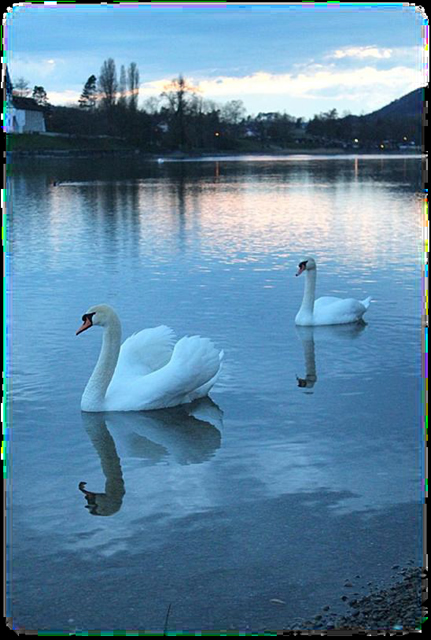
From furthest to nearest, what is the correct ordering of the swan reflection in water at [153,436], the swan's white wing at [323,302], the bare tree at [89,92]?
the bare tree at [89,92] < the swan's white wing at [323,302] < the swan reflection in water at [153,436]

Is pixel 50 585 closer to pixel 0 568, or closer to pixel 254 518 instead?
pixel 254 518

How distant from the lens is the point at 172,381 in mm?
8367

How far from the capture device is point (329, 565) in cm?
538

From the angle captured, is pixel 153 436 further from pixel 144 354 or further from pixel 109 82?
pixel 109 82

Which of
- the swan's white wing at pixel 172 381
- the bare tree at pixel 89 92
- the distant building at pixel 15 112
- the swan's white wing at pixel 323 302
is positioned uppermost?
the bare tree at pixel 89 92

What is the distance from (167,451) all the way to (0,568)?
4.31 metres

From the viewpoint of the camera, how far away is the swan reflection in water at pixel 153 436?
23.7 feet

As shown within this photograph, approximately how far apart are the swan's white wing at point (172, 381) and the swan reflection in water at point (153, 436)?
0.10m

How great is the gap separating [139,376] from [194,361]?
0.65m

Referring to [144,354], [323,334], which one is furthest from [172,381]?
[323,334]

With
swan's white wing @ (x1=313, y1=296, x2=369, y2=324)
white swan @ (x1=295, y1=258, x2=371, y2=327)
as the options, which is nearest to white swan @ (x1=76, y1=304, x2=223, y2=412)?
white swan @ (x1=295, y1=258, x2=371, y2=327)

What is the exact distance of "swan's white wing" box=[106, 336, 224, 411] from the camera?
27.5ft

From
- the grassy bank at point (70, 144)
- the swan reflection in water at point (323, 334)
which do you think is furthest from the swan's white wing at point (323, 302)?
the grassy bank at point (70, 144)

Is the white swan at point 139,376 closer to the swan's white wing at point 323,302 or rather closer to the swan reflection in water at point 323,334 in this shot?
the swan reflection in water at point 323,334
